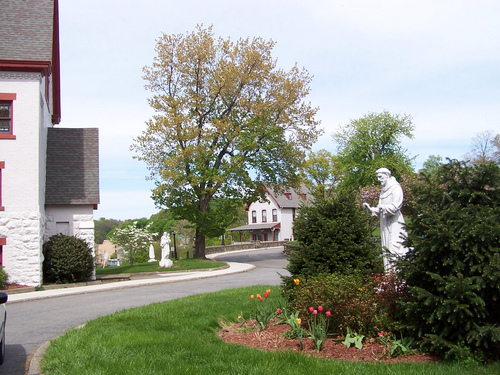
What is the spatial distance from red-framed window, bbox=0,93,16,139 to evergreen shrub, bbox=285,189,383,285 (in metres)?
14.2

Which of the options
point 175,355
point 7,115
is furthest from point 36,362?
point 7,115

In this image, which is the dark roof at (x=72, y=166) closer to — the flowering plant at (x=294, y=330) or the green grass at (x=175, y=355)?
the green grass at (x=175, y=355)

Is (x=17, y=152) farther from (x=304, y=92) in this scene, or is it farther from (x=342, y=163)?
(x=342, y=163)

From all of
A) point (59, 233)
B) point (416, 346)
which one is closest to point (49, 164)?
point (59, 233)

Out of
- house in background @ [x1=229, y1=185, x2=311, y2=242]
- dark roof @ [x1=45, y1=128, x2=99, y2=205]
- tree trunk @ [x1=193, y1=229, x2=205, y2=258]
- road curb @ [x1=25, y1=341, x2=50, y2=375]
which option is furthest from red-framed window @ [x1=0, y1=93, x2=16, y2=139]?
house in background @ [x1=229, y1=185, x2=311, y2=242]

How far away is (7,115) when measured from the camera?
63.6ft

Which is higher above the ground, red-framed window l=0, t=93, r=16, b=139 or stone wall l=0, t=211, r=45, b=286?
red-framed window l=0, t=93, r=16, b=139

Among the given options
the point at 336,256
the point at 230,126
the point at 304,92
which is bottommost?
the point at 336,256

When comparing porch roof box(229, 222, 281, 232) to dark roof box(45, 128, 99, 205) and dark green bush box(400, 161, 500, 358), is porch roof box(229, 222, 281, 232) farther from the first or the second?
dark green bush box(400, 161, 500, 358)

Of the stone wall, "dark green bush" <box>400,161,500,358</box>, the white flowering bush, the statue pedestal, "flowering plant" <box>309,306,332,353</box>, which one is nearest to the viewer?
"dark green bush" <box>400,161,500,358</box>

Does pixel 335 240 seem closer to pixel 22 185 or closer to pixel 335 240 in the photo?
pixel 335 240

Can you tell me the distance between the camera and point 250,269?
2838cm

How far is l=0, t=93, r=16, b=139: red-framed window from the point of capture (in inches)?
750

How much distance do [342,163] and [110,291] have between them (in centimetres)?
4412
